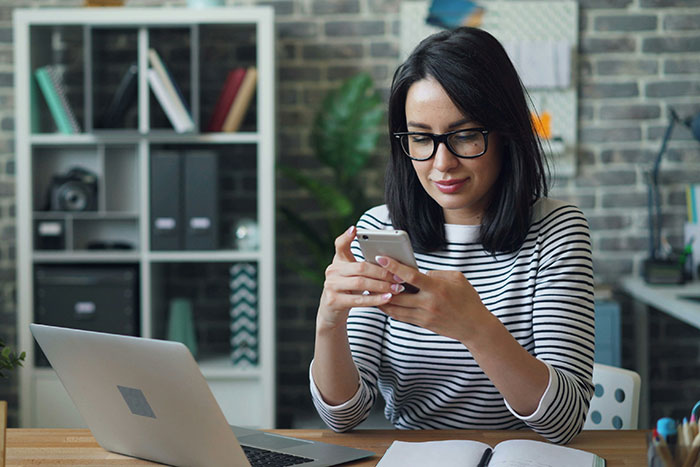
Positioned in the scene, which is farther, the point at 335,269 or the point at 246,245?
the point at 246,245

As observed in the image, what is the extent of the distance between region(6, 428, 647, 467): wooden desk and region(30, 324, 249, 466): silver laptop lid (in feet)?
0.16

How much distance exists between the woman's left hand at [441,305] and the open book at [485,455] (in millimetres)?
161

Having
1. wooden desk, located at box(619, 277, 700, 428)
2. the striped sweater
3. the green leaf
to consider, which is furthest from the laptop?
the green leaf

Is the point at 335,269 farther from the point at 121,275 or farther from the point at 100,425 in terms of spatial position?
the point at 121,275

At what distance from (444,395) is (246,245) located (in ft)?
5.86

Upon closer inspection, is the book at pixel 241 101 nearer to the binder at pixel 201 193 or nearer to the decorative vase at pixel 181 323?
the binder at pixel 201 193

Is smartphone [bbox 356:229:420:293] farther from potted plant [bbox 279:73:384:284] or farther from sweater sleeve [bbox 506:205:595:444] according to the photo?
potted plant [bbox 279:73:384:284]

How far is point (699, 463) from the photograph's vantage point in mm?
857

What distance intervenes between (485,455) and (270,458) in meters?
0.31

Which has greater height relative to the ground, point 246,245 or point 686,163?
point 686,163

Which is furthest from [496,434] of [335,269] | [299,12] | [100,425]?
[299,12]

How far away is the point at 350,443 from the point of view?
4.16 feet

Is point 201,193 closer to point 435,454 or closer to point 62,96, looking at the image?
point 62,96

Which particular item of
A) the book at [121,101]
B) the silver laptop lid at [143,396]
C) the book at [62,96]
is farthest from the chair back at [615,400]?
the book at [62,96]
